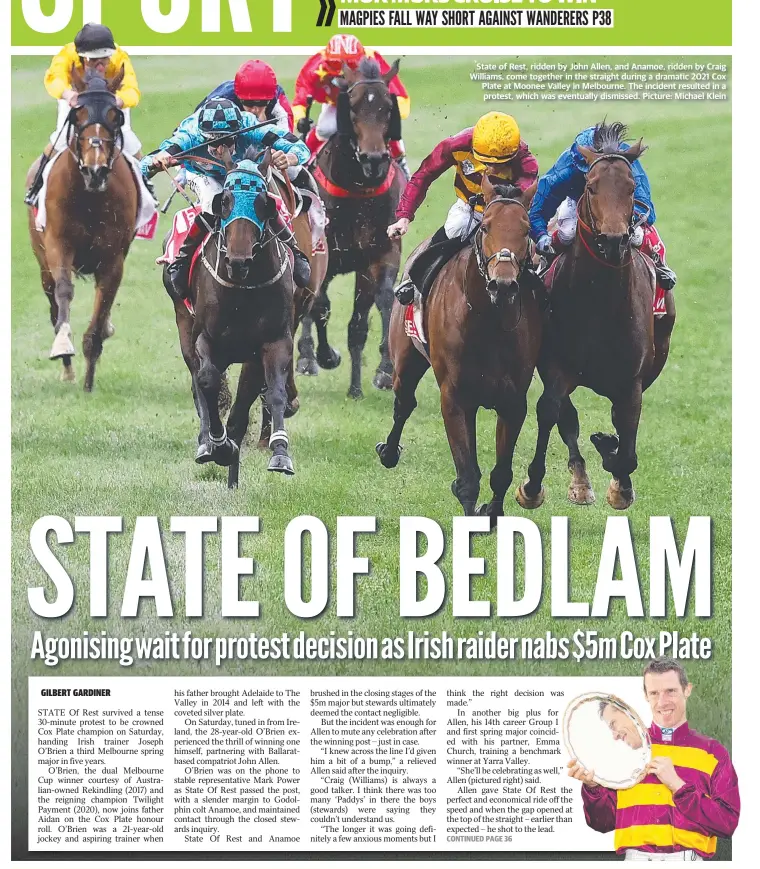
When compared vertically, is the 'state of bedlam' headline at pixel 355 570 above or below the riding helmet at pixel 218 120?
below

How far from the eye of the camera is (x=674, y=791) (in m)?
11.4

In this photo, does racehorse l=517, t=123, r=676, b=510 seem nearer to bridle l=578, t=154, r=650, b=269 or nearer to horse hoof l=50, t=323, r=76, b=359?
bridle l=578, t=154, r=650, b=269

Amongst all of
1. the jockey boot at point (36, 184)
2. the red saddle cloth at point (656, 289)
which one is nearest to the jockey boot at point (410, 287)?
the red saddle cloth at point (656, 289)

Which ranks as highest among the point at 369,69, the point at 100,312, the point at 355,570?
the point at 369,69

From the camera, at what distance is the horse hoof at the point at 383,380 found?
54.9ft

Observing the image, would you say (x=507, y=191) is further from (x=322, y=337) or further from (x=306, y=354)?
(x=306, y=354)

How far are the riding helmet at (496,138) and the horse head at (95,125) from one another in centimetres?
343

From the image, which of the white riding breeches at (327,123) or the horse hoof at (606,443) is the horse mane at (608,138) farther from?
the white riding breeches at (327,123)

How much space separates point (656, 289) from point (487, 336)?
1.52 metres

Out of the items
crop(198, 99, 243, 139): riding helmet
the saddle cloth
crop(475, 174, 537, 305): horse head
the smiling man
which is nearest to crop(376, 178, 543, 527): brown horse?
crop(475, 174, 537, 305): horse head

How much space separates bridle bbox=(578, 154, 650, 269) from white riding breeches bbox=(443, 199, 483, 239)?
78 centimetres

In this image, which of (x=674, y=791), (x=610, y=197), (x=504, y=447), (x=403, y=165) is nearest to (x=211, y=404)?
(x=504, y=447)

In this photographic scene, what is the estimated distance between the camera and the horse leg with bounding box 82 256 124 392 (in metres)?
16.2

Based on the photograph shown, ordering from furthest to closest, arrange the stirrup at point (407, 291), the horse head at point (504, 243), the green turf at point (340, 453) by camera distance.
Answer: the stirrup at point (407, 291) < the green turf at point (340, 453) < the horse head at point (504, 243)
